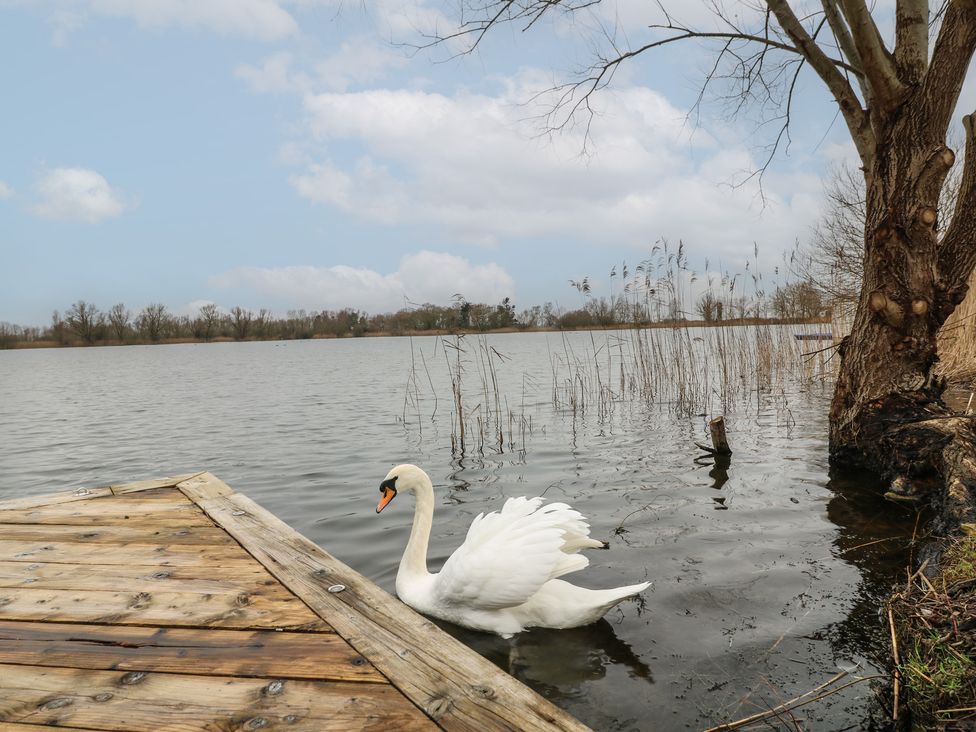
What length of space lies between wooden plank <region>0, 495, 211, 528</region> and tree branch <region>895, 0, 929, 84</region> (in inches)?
298

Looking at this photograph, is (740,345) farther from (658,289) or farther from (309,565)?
(309,565)

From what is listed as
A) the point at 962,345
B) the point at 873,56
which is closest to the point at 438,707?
the point at 873,56

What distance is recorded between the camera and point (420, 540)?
14.4 feet

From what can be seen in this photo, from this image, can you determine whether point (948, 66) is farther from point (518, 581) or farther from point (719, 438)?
point (518, 581)

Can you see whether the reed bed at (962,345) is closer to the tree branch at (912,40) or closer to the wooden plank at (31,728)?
the tree branch at (912,40)

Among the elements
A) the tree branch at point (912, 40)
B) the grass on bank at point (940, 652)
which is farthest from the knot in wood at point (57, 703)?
the tree branch at point (912, 40)

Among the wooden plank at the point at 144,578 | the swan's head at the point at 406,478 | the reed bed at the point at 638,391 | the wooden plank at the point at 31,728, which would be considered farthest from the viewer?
the reed bed at the point at 638,391

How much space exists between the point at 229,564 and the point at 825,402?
13003mm

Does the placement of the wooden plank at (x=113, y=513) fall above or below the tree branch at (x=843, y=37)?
below

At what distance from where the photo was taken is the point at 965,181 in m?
6.35

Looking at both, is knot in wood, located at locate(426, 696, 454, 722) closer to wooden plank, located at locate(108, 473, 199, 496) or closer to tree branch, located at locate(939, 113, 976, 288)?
wooden plank, located at locate(108, 473, 199, 496)

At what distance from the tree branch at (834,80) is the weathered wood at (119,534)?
7.35m

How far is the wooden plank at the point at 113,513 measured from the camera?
422 cm

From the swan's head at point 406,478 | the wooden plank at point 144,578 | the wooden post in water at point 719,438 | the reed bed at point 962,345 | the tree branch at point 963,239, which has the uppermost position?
the tree branch at point 963,239
